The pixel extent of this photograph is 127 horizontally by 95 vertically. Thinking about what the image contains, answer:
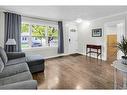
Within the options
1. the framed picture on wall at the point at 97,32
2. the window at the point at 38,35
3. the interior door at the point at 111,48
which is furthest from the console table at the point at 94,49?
the window at the point at 38,35

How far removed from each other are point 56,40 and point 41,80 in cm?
382

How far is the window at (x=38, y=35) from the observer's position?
536 centimetres

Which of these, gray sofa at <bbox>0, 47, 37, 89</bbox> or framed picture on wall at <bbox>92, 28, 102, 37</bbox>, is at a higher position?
framed picture on wall at <bbox>92, 28, 102, 37</bbox>

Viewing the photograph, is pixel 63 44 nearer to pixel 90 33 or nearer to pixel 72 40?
pixel 72 40

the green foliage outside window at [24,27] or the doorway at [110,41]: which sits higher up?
the green foliage outside window at [24,27]

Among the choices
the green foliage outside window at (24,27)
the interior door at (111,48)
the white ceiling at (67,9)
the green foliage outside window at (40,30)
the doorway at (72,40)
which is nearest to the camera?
the white ceiling at (67,9)

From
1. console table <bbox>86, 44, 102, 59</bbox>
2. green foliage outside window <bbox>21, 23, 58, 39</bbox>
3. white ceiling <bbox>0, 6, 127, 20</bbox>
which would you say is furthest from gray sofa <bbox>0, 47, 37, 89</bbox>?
console table <bbox>86, 44, 102, 59</bbox>

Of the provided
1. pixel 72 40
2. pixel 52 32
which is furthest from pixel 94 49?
pixel 52 32

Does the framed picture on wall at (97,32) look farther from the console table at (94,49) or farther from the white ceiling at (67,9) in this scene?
the white ceiling at (67,9)

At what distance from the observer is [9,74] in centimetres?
231

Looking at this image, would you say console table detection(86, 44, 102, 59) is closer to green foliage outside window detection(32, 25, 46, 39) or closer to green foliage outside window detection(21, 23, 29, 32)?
green foliage outside window detection(32, 25, 46, 39)

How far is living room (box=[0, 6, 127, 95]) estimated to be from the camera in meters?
3.01
